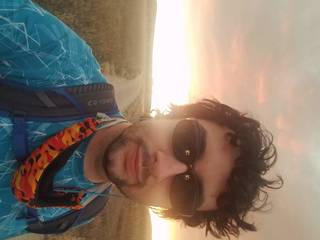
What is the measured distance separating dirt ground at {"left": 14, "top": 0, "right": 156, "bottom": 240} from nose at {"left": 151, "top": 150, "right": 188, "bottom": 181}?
86.4 inches

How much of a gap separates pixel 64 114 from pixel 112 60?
8692mm

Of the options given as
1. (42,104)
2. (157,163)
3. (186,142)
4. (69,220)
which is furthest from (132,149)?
(42,104)

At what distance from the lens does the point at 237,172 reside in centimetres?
299

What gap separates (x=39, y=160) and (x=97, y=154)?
1.70 ft

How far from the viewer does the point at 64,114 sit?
2.09 metres

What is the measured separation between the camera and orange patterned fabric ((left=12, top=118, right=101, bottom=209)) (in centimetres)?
199

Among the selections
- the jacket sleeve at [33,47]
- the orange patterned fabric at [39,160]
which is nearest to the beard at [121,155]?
the orange patterned fabric at [39,160]

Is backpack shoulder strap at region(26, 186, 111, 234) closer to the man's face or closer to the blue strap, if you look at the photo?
the man's face

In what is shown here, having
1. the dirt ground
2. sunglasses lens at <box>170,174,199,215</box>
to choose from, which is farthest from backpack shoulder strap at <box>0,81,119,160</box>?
the dirt ground

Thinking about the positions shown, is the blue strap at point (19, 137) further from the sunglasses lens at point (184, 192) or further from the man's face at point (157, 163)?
the sunglasses lens at point (184, 192)

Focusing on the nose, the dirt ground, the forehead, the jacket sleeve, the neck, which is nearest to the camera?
the jacket sleeve

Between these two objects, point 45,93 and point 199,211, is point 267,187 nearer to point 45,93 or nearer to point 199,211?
point 199,211

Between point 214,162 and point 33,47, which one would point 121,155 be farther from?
point 33,47

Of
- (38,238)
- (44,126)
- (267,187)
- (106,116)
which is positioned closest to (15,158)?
(44,126)
